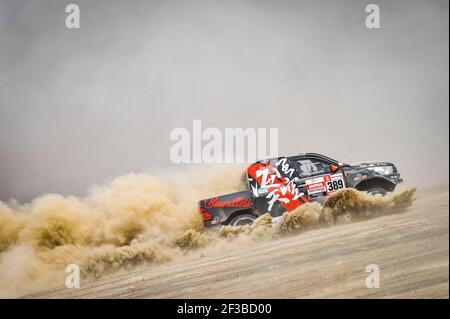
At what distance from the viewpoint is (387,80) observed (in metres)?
9.48

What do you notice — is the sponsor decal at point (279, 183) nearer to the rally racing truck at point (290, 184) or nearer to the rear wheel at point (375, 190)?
the rally racing truck at point (290, 184)

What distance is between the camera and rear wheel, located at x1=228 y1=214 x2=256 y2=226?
8.57 metres

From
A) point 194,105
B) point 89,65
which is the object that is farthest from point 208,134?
point 89,65

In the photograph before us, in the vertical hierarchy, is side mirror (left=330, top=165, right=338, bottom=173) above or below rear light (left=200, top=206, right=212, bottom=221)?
above

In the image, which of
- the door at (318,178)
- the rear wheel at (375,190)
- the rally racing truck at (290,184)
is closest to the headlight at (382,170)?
the rally racing truck at (290,184)

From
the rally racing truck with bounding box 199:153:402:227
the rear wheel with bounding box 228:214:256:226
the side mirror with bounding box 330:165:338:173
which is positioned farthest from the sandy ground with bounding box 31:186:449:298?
the side mirror with bounding box 330:165:338:173

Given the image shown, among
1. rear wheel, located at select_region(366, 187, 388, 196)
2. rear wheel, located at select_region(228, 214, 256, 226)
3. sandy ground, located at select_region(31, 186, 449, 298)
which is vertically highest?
rear wheel, located at select_region(366, 187, 388, 196)

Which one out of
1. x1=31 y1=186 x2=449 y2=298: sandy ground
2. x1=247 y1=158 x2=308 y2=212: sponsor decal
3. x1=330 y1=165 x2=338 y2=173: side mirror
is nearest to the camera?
x1=31 y1=186 x2=449 y2=298: sandy ground

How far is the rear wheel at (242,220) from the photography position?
8.57 metres

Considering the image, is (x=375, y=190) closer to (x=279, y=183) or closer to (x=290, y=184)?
(x=290, y=184)

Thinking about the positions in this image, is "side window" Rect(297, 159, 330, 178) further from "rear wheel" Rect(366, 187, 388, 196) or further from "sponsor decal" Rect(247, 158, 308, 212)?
"rear wheel" Rect(366, 187, 388, 196)
